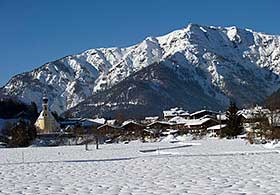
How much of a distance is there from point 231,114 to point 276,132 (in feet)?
38.9

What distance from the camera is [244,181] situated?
1207 centimetres

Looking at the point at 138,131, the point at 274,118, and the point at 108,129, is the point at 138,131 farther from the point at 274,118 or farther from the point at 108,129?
the point at 274,118

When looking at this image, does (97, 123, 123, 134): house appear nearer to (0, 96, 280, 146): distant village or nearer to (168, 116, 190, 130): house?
(0, 96, 280, 146): distant village

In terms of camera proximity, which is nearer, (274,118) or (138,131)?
(274,118)

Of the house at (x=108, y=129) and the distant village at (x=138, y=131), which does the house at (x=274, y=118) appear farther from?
the house at (x=108, y=129)

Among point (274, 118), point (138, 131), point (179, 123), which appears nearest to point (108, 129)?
point (138, 131)

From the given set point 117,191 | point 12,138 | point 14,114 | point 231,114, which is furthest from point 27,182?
point 14,114

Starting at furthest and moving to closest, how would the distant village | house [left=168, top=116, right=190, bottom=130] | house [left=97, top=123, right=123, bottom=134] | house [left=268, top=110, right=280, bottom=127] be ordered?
house [left=168, top=116, right=190, bottom=130]
house [left=97, top=123, right=123, bottom=134]
the distant village
house [left=268, top=110, right=280, bottom=127]

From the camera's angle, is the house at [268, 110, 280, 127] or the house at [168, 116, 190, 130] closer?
the house at [268, 110, 280, 127]

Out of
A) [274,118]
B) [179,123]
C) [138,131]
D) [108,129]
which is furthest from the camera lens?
[179,123]

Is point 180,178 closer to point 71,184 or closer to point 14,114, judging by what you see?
point 71,184

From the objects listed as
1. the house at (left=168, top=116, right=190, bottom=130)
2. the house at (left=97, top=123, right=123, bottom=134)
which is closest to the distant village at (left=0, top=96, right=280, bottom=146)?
the house at (left=97, top=123, right=123, bottom=134)

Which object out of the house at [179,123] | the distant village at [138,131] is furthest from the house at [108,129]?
the house at [179,123]

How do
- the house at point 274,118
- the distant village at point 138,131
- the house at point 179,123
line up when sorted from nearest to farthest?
the house at point 274,118, the distant village at point 138,131, the house at point 179,123
